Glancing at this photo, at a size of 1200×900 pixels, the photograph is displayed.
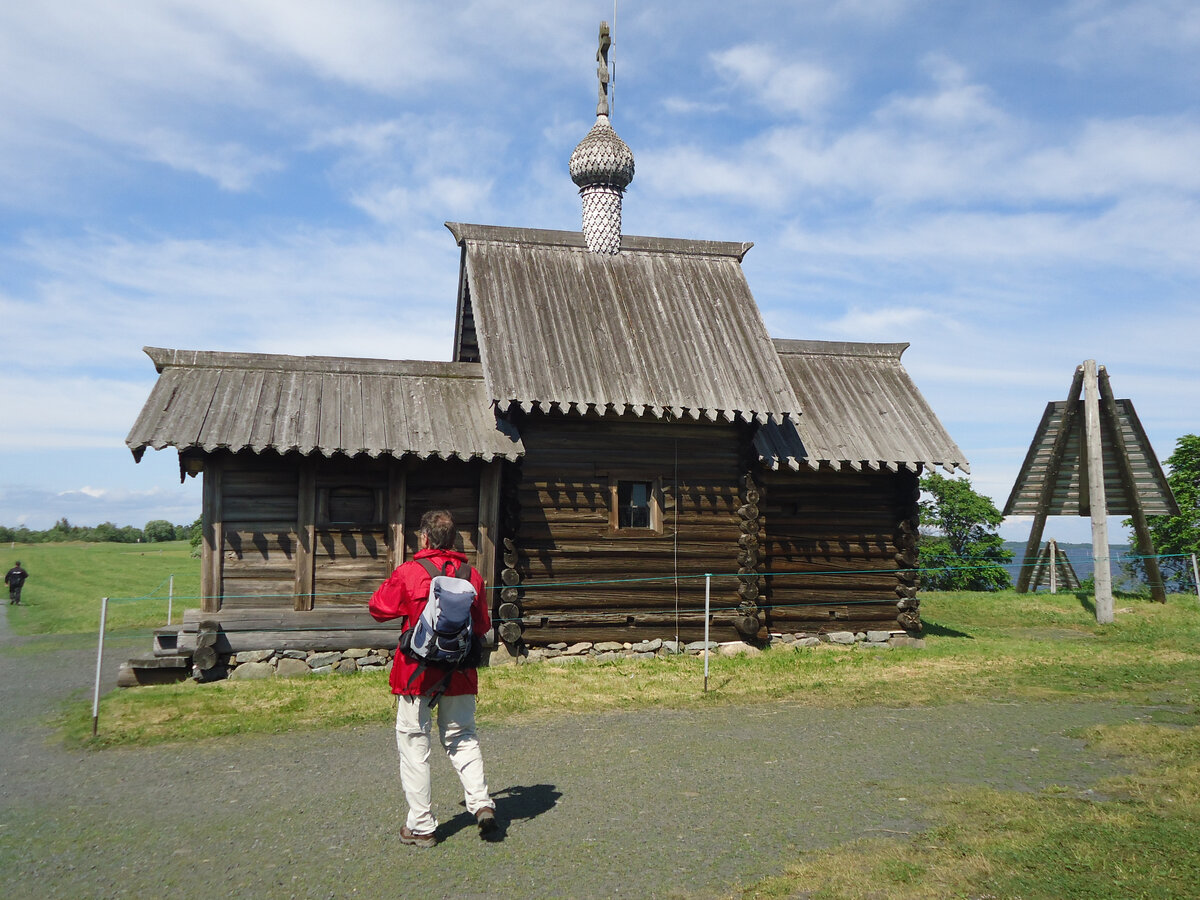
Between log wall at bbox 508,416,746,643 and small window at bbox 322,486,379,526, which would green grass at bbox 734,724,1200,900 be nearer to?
log wall at bbox 508,416,746,643

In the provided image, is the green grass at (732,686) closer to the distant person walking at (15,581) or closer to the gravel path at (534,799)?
Result: the gravel path at (534,799)

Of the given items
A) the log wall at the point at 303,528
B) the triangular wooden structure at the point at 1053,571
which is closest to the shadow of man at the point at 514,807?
the log wall at the point at 303,528

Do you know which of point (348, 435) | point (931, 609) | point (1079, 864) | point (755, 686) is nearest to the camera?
point (1079, 864)

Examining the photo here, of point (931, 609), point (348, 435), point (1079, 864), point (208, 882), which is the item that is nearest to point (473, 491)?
point (348, 435)

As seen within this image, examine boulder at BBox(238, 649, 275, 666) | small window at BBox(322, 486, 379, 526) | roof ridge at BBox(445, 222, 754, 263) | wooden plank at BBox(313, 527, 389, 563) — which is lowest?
boulder at BBox(238, 649, 275, 666)

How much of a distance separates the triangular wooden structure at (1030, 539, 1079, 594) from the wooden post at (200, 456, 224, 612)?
19.0 m

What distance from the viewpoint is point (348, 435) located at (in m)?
12.6

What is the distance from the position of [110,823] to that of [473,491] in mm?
7406

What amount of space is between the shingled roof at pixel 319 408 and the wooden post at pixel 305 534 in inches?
25.7

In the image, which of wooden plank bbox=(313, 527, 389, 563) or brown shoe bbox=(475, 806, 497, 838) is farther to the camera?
wooden plank bbox=(313, 527, 389, 563)

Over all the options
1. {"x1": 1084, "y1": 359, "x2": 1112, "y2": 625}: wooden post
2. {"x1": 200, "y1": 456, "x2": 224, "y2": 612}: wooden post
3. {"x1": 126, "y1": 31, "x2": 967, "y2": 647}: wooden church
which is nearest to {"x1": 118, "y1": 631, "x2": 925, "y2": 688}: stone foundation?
{"x1": 126, "y1": 31, "x2": 967, "y2": 647}: wooden church

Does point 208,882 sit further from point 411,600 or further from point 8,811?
point 8,811

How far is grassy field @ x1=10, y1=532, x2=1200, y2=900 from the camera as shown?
17.5 feet

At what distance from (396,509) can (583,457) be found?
2.88m
